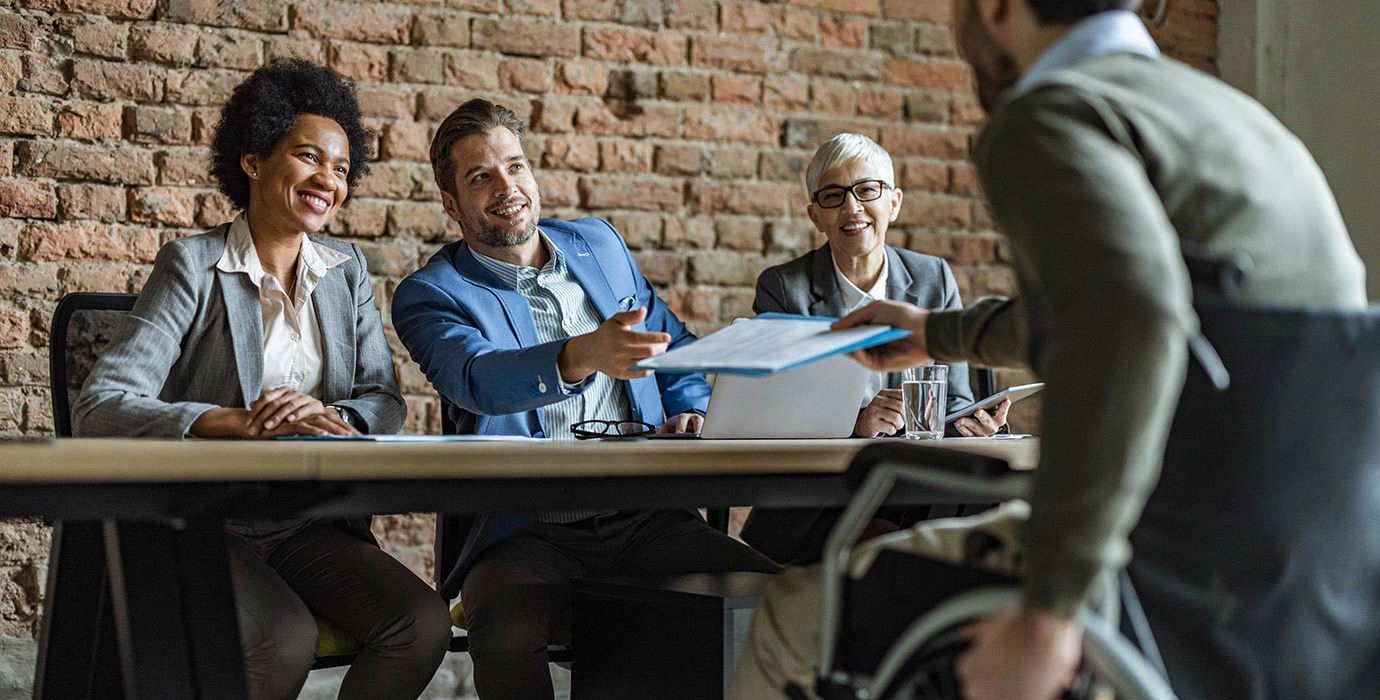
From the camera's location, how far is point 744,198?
12.0ft

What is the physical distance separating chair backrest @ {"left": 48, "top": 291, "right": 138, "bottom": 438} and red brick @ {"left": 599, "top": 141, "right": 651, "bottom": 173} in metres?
1.55

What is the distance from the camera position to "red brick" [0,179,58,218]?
117 inches

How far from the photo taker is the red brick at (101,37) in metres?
3.03

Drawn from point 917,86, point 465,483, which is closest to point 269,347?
point 465,483

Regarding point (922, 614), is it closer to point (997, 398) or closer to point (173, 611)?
point (173, 611)

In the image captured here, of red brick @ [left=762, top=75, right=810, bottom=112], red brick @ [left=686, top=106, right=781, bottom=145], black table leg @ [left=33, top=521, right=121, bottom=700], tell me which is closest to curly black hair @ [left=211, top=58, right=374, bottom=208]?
black table leg @ [left=33, top=521, right=121, bottom=700]

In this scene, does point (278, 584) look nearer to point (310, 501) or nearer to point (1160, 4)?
point (310, 501)

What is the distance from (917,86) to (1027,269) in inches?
116

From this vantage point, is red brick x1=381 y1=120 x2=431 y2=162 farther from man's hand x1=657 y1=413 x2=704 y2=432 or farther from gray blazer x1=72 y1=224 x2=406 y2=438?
man's hand x1=657 y1=413 x2=704 y2=432

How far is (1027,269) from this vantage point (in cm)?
104

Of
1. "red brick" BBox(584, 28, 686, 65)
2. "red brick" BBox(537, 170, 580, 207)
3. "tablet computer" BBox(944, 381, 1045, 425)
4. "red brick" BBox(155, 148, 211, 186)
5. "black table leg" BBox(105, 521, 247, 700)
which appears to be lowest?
"black table leg" BBox(105, 521, 247, 700)

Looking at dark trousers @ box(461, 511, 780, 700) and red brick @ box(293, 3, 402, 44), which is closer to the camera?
dark trousers @ box(461, 511, 780, 700)

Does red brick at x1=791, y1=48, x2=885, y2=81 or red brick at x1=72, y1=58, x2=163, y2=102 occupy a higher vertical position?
red brick at x1=791, y1=48, x2=885, y2=81

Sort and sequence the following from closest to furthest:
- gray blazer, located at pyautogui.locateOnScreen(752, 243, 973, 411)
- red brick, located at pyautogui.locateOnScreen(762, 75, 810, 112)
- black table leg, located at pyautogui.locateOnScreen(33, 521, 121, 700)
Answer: black table leg, located at pyautogui.locateOnScreen(33, 521, 121, 700) < gray blazer, located at pyautogui.locateOnScreen(752, 243, 973, 411) < red brick, located at pyautogui.locateOnScreen(762, 75, 810, 112)
